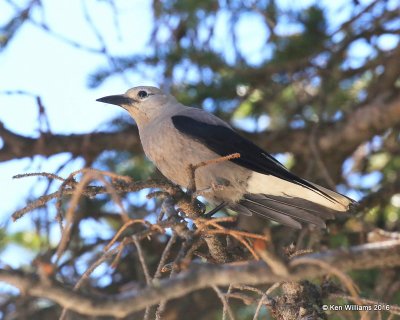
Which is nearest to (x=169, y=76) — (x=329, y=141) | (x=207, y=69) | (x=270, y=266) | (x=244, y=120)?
(x=207, y=69)

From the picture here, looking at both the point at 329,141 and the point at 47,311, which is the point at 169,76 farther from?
the point at 47,311

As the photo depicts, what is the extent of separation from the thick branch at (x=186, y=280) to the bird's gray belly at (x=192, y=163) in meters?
2.20

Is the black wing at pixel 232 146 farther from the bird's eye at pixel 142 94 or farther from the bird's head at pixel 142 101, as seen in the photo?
the bird's eye at pixel 142 94

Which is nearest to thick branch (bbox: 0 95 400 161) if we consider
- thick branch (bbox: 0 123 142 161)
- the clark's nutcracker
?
thick branch (bbox: 0 123 142 161)

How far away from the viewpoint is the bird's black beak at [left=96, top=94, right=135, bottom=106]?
15.1 feet

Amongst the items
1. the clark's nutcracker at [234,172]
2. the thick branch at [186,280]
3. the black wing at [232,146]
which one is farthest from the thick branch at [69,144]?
the thick branch at [186,280]

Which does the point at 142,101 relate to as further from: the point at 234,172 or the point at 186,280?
the point at 186,280

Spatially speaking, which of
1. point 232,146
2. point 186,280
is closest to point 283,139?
point 232,146

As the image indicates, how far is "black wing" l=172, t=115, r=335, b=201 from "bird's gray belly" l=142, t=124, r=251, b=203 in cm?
5

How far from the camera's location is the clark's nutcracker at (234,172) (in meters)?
3.84

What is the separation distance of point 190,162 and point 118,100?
1024 millimetres

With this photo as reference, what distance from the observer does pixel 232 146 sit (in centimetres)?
405

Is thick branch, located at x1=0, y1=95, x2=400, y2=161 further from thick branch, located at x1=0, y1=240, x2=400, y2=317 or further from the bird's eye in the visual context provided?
thick branch, located at x1=0, y1=240, x2=400, y2=317

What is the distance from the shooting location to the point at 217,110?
486 cm
